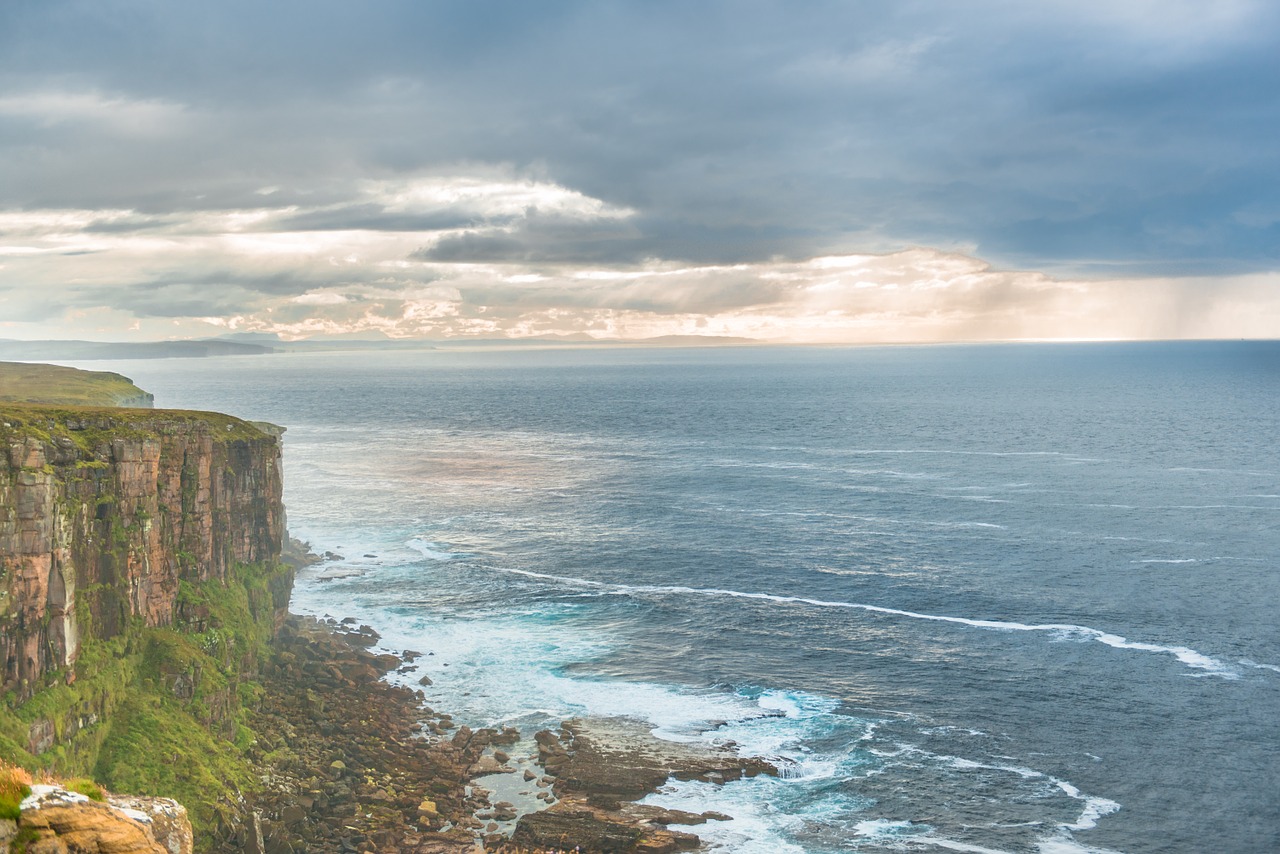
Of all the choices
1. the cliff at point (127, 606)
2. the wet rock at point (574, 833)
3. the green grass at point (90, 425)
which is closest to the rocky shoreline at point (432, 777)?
the wet rock at point (574, 833)

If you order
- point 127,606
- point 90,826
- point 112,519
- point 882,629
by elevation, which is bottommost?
point 882,629

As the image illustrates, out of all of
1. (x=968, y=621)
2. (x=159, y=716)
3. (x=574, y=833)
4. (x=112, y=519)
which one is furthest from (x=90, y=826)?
(x=968, y=621)

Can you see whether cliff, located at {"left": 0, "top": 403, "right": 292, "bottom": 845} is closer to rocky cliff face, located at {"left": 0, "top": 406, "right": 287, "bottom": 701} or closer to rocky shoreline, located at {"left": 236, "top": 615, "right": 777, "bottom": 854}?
rocky cliff face, located at {"left": 0, "top": 406, "right": 287, "bottom": 701}

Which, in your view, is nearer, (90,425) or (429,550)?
(90,425)

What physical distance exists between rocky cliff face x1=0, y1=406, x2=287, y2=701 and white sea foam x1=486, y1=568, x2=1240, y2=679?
3351 centimetres

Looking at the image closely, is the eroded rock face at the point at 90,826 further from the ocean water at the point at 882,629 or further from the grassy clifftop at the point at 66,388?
the grassy clifftop at the point at 66,388

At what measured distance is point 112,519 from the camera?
5412 centimetres

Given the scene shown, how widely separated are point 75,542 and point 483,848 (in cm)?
2645

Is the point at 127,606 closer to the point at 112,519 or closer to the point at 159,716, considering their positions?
the point at 112,519

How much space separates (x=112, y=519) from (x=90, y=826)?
37628 mm

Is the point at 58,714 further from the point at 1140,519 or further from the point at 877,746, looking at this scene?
the point at 1140,519

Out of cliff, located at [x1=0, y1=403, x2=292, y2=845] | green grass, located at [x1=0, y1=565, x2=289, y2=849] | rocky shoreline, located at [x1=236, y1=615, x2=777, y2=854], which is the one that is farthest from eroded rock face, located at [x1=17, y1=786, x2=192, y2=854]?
rocky shoreline, located at [x1=236, y1=615, x2=777, y2=854]

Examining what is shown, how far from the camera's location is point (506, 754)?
6069 cm

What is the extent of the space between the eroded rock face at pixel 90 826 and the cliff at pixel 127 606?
24044mm
